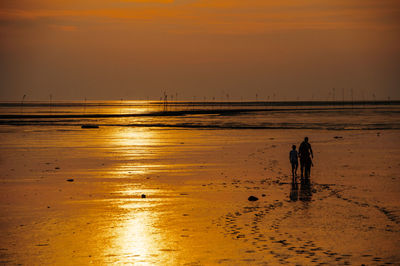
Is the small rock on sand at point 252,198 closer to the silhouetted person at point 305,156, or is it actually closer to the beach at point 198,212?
the beach at point 198,212

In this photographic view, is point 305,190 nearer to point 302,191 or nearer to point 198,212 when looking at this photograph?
point 302,191

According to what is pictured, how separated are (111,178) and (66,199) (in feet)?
22.6

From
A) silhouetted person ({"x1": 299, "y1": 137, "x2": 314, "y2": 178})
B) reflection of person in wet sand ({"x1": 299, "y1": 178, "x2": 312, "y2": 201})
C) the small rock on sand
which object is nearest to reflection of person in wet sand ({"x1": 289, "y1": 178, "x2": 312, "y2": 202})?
reflection of person in wet sand ({"x1": 299, "y1": 178, "x2": 312, "y2": 201})

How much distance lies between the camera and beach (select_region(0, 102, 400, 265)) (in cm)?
1578

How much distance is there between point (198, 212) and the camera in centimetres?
2131

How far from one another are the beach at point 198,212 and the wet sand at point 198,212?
37 mm

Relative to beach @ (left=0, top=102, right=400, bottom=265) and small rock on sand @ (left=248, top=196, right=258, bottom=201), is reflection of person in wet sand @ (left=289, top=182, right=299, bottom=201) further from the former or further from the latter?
small rock on sand @ (left=248, top=196, right=258, bottom=201)

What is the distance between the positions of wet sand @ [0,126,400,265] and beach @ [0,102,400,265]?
0.12 feet

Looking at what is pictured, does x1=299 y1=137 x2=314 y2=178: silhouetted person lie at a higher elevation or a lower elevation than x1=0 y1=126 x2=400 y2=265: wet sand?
higher

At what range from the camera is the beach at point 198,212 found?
15781mm

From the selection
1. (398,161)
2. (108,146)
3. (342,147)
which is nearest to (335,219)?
(398,161)

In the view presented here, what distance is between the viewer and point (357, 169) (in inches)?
1342

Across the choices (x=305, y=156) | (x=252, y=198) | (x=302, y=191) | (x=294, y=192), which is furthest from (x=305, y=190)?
(x=305, y=156)

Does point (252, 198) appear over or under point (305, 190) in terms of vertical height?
under
